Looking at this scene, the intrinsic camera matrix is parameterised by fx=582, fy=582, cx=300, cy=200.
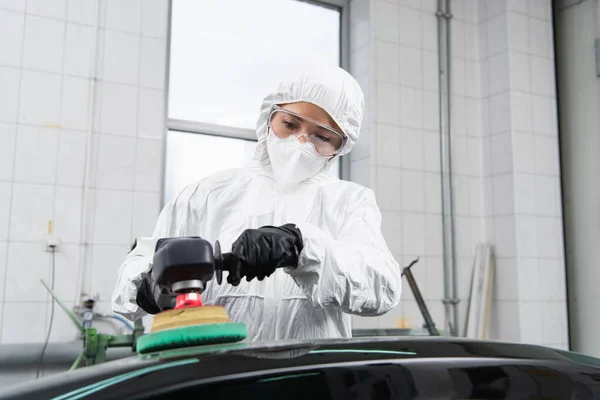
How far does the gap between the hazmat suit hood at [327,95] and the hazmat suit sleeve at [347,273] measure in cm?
25

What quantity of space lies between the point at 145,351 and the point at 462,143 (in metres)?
3.05

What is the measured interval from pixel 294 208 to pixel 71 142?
4.86ft

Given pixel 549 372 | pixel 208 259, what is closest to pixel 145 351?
pixel 208 259

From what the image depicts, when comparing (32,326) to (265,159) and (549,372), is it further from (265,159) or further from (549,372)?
(549,372)

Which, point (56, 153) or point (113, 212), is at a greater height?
point (56, 153)

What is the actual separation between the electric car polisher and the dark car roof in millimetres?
20

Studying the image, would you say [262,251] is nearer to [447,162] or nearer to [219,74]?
[219,74]

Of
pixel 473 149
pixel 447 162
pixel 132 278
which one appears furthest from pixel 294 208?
pixel 473 149

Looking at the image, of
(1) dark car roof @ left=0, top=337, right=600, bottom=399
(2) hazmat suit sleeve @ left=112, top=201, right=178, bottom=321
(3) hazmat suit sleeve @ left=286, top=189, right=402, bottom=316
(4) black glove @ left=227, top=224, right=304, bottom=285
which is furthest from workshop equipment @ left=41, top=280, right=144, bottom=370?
(1) dark car roof @ left=0, top=337, right=600, bottom=399

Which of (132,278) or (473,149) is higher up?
(473,149)

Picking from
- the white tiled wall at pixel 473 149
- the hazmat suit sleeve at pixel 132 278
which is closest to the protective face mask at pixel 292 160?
the hazmat suit sleeve at pixel 132 278

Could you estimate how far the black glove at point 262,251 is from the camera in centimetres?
79

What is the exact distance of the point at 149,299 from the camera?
2.99ft

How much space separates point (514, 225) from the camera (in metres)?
3.14
